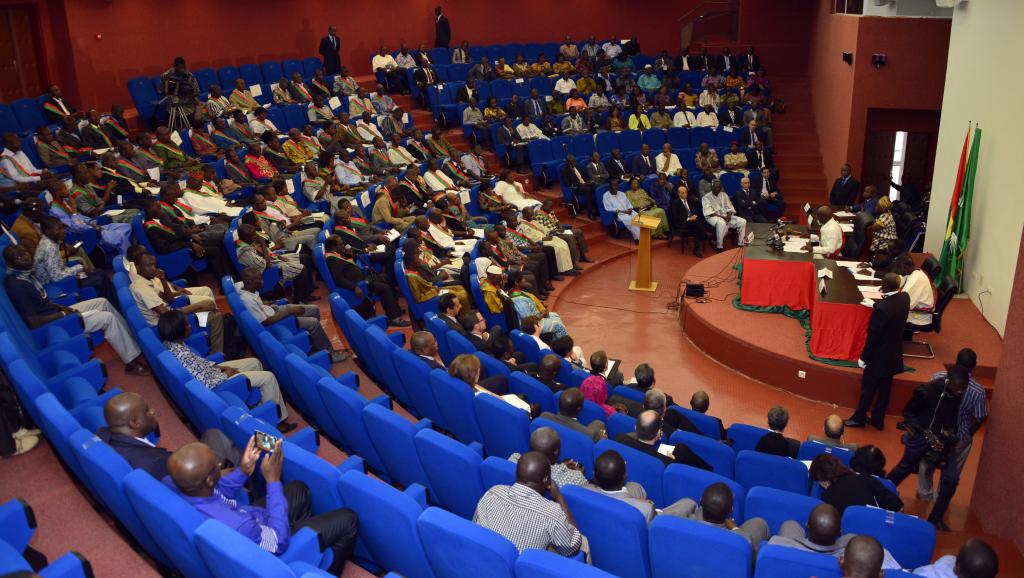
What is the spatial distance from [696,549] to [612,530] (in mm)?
380

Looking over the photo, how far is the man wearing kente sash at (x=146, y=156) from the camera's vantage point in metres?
9.03

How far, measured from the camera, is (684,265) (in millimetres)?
11141

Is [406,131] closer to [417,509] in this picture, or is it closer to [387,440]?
[387,440]

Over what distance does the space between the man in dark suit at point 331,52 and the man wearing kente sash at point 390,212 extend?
5405 millimetres

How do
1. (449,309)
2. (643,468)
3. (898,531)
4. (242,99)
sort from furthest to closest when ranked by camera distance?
1. (242,99)
2. (449,309)
3. (643,468)
4. (898,531)

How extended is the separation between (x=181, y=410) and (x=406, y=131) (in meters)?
8.33

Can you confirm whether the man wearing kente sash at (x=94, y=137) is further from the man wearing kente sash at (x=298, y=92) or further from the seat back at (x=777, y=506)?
the seat back at (x=777, y=506)

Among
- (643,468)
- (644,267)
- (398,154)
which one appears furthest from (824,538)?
(398,154)

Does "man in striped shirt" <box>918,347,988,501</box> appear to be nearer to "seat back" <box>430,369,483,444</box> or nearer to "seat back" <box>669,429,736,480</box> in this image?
"seat back" <box>669,429,736,480</box>

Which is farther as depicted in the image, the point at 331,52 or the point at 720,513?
the point at 331,52

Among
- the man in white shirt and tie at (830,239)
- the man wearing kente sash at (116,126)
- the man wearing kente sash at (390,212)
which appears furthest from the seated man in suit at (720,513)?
the man wearing kente sash at (116,126)

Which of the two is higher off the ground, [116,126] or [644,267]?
[116,126]

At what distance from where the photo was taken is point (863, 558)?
2.86 meters

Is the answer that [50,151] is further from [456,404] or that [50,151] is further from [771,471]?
[771,471]
